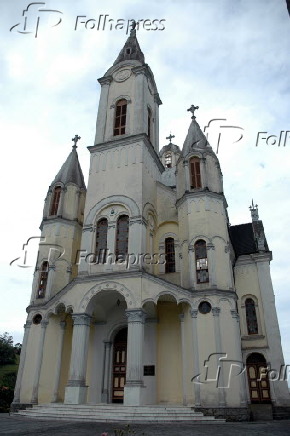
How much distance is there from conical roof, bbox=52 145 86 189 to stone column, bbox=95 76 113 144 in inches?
108

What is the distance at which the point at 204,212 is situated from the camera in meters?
20.5

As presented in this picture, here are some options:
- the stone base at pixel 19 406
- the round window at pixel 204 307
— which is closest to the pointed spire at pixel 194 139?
the round window at pixel 204 307

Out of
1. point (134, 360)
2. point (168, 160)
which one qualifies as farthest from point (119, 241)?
point (168, 160)

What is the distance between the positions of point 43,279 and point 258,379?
47.8 ft

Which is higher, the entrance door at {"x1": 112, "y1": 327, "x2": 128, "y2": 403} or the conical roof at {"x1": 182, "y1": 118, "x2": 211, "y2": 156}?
the conical roof at {"x1": 182, "y1": 118, "x2": 211, "y2": 156}

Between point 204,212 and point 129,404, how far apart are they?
10385 mm

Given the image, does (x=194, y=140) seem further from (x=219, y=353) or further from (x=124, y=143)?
(x=219, y=353)

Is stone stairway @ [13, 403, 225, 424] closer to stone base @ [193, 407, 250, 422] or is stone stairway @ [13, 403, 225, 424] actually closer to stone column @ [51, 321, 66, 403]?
stone base @ [193, 407, 250, 422]

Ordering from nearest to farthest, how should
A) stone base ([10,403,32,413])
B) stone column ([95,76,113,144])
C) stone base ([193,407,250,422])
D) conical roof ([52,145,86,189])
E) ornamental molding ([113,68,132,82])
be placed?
stone base ([193,407,250,422]), stone base ([10,403,32,413]), conical roof ([52,145,86,189]), stone column ([95,76,113,144]), ornamental molding ([113,68,132,82])

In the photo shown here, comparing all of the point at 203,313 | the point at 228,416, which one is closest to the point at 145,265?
the point at 203,313

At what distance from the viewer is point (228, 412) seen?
15773 millimetres

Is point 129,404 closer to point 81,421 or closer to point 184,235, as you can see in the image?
point 81,421

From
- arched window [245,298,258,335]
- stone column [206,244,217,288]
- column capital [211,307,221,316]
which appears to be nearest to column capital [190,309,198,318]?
column capital [211,307,221,316]

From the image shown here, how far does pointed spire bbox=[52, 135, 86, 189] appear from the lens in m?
26.1
